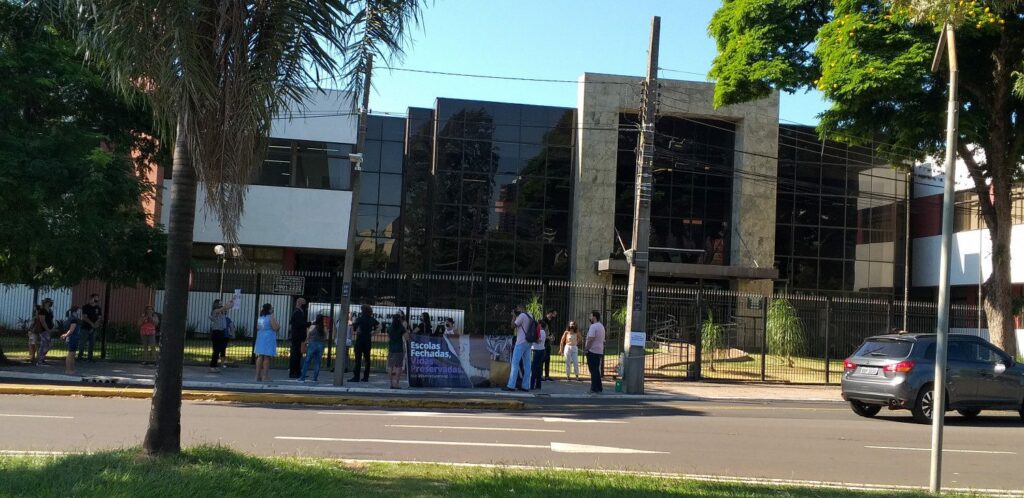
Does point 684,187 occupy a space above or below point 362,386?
above

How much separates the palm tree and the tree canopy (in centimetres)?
1091

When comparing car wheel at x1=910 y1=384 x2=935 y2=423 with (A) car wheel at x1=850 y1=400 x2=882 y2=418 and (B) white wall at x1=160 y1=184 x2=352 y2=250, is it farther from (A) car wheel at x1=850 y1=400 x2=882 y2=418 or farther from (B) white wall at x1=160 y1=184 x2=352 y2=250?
(B) white wall at x1=160 y1=184 x2=352 y2=250

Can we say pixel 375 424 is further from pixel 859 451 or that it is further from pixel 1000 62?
pixel 1000 62

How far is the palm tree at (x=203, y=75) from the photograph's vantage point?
7.11m

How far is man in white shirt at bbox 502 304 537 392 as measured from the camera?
61.1 feet

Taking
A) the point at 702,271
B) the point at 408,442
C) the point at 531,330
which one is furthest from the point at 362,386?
the point at 702,271

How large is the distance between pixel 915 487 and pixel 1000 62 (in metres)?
14.7

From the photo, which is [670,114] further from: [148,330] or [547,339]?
[148,330]

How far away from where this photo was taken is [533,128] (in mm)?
36469

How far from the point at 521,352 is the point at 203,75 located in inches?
496

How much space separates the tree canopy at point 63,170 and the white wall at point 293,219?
12.4 m

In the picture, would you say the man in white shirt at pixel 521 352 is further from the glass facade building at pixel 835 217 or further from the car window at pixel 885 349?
the glass facade building at pixel 835 217

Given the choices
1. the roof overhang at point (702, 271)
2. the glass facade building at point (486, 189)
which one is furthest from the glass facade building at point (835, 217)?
the glass facade building at point (486, 189)

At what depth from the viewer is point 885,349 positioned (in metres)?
16.3
